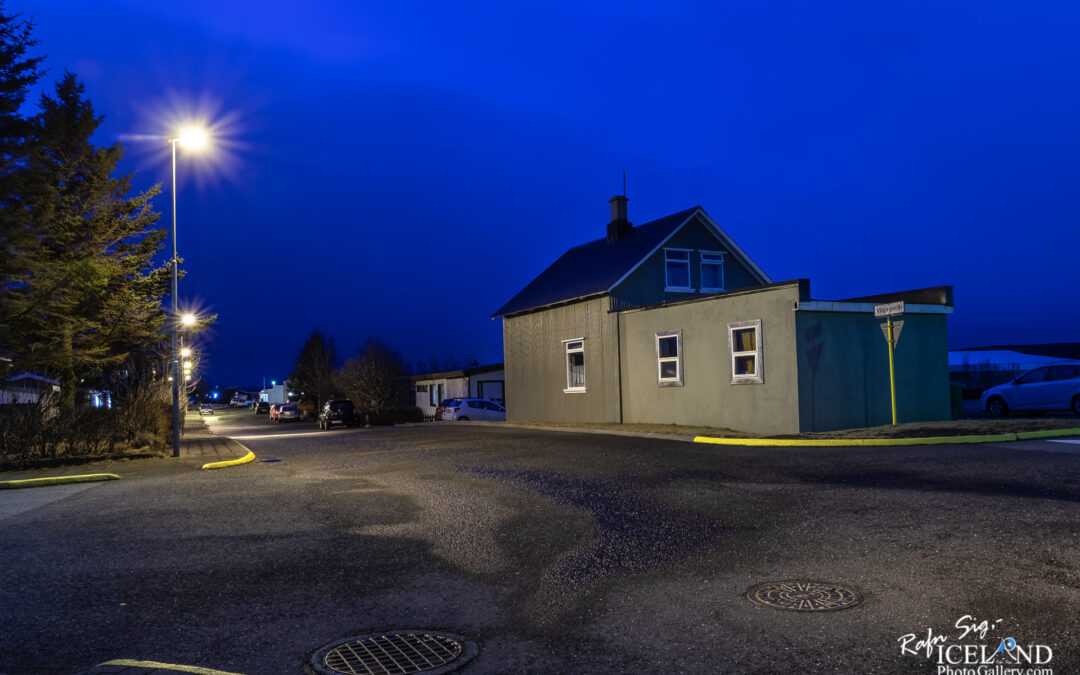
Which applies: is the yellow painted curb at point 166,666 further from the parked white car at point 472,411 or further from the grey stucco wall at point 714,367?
the parked white car at point 472,411

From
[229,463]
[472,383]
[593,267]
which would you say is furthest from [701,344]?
[472,383]

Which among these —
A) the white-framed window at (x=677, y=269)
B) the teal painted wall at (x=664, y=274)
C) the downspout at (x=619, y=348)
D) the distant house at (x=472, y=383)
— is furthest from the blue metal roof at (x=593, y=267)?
the distant house at (x=472, y=383)

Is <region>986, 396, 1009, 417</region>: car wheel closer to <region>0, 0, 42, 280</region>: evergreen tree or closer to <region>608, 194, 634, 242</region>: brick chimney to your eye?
<region>608, 194, 634, 242</region>: brick chimney

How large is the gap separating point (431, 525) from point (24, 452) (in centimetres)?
1298

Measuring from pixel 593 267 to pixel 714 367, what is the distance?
10274mm

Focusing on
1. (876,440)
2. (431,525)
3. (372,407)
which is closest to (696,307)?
(876,440)

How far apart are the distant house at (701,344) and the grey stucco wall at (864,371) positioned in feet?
0.11

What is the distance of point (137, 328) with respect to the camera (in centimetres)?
2330

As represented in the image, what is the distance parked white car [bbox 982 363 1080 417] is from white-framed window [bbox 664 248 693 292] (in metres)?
10.6

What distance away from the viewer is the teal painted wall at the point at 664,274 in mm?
25984

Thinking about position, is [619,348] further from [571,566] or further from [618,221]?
[571,566]

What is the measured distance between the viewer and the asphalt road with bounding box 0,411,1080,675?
466 centimetres

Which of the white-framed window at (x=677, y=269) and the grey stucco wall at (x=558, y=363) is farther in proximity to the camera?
the white-framed window at (x=677, y=269)

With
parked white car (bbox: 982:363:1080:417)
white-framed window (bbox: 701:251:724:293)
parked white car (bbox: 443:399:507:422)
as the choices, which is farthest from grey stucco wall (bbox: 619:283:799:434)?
parked white car (bbox: 443:399:507:422)
